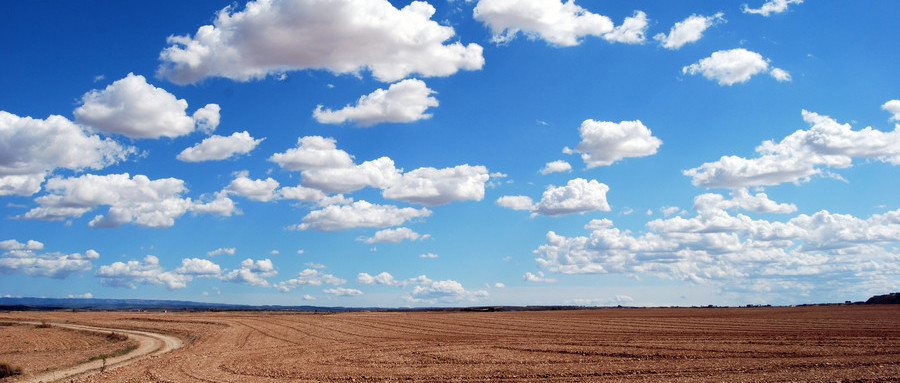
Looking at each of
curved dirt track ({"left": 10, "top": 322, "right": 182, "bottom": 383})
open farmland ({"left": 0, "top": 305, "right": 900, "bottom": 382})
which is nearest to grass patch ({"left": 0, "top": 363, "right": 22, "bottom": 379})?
→ curved dirt track ({"left": 10, "top": 322, "right": 182, "bottom": 383})

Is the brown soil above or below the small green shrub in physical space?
below

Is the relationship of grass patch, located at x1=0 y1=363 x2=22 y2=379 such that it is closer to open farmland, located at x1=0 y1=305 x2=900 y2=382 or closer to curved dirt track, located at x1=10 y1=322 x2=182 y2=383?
curved dirt track, located at x1=10 y1=322 x2=182 y2=383

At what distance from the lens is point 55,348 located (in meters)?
44.7

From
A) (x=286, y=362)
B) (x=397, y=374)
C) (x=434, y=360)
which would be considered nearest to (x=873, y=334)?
(x=434, y=360)

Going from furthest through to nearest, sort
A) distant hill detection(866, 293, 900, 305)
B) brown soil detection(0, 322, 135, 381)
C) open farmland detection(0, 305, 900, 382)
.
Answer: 1. distant hill detection(866, 293, 900, 305)
2. brown soil detection(0, 322, 135, 381)
3. open farmland detection(0, 305, 900, 382)

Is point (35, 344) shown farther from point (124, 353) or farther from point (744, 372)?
point (744, 372)

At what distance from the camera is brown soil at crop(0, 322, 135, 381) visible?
34.1m

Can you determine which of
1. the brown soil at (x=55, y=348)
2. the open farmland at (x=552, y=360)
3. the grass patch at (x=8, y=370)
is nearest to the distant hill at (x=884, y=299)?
the open farmland at (x=552, y=360)

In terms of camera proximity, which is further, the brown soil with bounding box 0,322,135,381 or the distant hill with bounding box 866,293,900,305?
the distant hill with bounding box 866,293,900,305

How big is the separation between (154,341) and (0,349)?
10511mm

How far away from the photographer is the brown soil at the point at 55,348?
34125 mm

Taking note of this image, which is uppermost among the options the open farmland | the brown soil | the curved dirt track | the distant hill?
the distant hill

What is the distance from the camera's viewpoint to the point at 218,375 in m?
26.0

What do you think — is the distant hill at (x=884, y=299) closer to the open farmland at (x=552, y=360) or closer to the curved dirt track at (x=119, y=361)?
the open farmland at (x=552, y=360)
